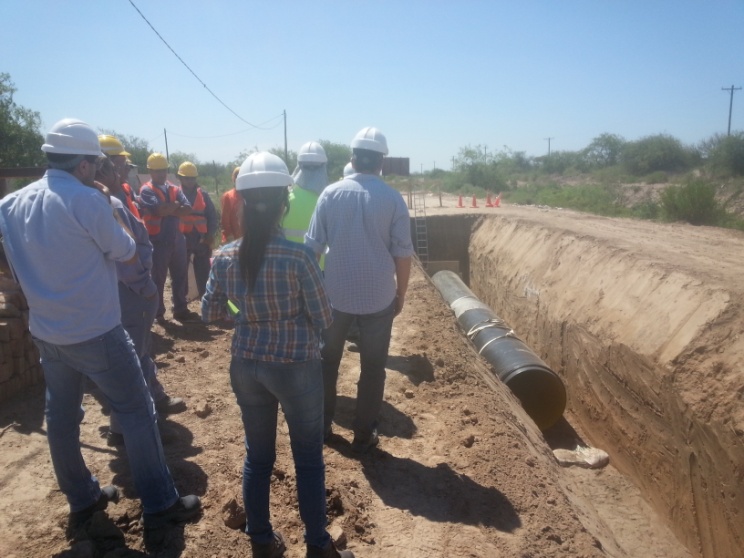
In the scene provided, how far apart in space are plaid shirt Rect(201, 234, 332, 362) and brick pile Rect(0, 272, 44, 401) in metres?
2.69

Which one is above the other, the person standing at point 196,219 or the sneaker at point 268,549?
the person standing at point 196,219

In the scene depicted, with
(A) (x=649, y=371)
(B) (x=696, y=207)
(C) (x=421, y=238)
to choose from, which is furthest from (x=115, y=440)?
(B) (x=696, y=207)

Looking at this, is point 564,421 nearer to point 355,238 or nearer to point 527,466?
point 527,466

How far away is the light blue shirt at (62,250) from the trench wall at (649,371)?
4.64 m

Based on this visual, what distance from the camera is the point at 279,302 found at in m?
2.41

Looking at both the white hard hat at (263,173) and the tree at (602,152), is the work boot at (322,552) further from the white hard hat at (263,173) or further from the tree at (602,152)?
the tree at (602,152)

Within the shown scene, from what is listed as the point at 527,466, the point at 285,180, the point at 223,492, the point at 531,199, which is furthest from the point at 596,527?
the point at 531,199

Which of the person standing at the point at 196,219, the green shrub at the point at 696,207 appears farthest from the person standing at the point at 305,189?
the green shrub at the point at 696,207

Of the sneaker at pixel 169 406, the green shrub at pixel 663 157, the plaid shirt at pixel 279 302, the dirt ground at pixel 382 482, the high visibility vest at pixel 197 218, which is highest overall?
the green shrub at pixel 663 157

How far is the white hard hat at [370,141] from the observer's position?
3.50m

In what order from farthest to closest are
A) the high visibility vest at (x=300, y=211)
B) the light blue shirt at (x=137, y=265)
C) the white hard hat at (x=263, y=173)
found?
1. the high visibility vest at (x=300, y=211)
2. the light blue shirt at (x=137, y=265)
3. the white hard hat at (x=263, y=173)

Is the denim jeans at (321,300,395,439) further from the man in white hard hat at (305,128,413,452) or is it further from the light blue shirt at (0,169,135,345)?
the light blue shirt at (0,169,135,345)

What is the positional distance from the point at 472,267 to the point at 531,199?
14741 mm

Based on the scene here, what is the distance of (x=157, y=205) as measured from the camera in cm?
591
